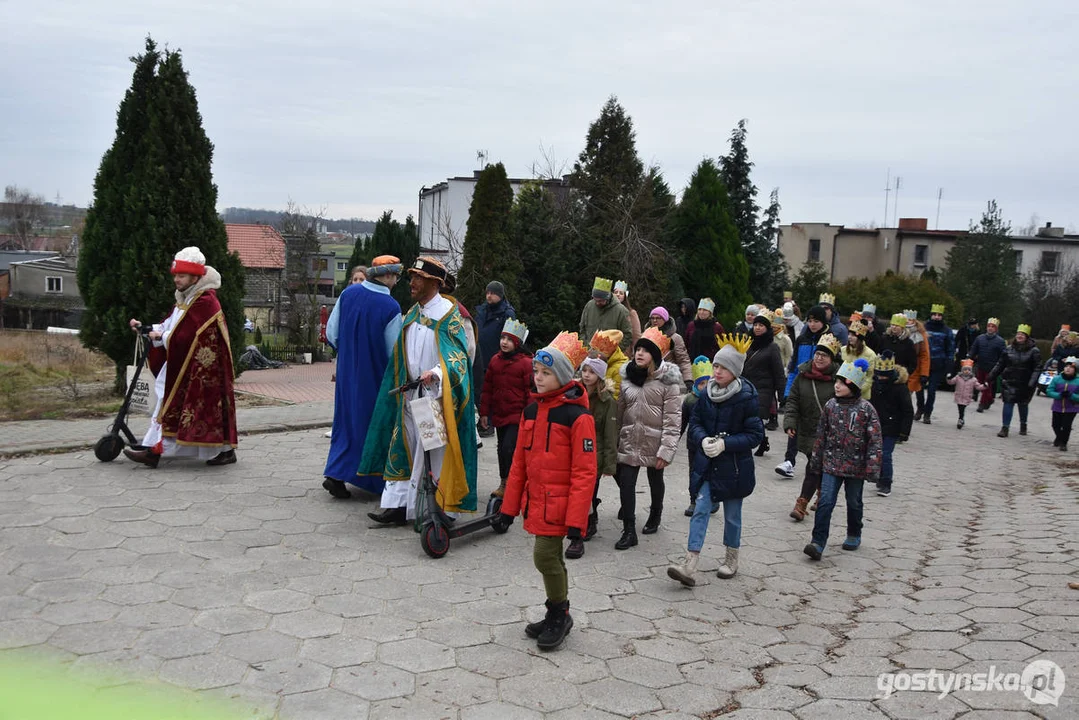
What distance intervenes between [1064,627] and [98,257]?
1280cm

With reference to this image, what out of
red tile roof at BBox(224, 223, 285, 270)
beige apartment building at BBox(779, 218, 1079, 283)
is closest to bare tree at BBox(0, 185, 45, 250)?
red tile roof at BBox(224, 223, 285, 270)

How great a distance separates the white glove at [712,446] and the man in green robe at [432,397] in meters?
1.86

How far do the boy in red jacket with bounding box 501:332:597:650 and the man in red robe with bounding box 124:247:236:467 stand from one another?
167 inches

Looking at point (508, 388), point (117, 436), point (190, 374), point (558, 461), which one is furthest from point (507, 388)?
point (117, 436)

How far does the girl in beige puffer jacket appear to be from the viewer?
6.82 meters

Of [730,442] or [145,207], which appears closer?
[730,442]

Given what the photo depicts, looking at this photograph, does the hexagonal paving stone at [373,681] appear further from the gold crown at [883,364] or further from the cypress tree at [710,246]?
the cypress tree at [710,246]

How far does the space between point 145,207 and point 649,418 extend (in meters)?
9.19

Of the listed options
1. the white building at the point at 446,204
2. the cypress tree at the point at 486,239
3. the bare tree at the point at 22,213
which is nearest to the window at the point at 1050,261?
the white building at the point at 446,204

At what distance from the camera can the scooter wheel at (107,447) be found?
820 centimetres

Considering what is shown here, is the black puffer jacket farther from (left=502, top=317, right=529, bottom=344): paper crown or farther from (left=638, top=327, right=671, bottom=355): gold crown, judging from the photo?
(left=502, top=317, right=529, bottom=344): paper crown

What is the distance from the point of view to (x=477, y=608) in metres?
5.35

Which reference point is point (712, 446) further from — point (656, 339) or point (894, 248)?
point (894, 248)

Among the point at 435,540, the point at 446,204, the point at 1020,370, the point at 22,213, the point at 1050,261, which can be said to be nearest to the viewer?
the point at 435,540
